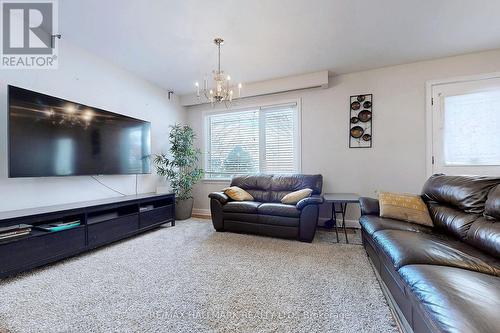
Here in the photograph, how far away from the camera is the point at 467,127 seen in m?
3.07

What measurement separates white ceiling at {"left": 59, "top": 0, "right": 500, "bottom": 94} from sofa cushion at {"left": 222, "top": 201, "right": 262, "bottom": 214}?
6.97 feet

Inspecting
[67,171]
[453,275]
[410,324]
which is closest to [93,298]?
[67,171]

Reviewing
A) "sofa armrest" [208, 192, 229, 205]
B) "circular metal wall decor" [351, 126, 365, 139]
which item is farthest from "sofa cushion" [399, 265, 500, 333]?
"circular metal wall decor" [351, 126, 365, 139]

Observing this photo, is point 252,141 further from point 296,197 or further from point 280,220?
point 280,220

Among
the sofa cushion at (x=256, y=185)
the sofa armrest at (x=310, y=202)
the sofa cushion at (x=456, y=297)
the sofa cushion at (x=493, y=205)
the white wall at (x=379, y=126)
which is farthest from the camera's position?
the sofa cushion at (x=256, y=185)

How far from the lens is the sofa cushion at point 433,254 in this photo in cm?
126

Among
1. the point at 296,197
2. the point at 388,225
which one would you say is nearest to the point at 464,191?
the point at 388,225

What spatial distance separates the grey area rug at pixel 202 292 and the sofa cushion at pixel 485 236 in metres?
0.76

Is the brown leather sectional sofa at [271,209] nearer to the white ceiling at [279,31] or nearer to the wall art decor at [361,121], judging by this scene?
the wall art decor at [361,121]

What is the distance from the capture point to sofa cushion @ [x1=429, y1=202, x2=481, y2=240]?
1.75 m

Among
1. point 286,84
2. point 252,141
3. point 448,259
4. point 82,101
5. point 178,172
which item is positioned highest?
point 286,84

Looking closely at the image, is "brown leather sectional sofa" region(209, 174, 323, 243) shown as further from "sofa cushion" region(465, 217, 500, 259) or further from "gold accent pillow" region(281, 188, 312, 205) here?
"sofa cushion" region(465, 217, 500, 259)

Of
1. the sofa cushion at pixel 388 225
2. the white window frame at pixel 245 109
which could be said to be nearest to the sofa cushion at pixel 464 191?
the sofa cushion at pixel 388 225

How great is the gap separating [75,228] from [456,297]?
10.2 feet
